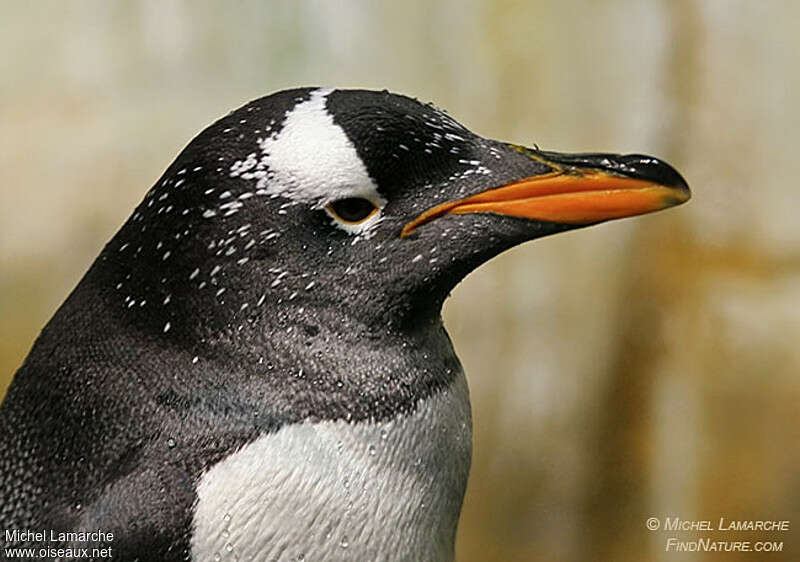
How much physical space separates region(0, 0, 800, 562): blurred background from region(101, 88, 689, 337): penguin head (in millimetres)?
901

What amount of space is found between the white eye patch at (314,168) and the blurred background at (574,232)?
0.94 meters

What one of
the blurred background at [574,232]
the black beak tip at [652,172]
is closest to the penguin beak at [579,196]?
the black beak tip at [652,172]

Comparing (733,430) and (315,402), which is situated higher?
(315,402)

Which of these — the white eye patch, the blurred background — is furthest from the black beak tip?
the blurred background

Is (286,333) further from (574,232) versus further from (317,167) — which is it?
(574,232)

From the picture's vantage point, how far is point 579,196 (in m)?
0.90

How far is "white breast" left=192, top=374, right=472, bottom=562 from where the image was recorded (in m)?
0.87

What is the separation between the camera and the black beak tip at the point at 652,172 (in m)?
0.92

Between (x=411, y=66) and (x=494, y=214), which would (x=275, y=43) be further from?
(x=494, y=214)

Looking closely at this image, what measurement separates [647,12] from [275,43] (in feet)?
2.05

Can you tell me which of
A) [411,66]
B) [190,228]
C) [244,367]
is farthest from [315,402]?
[411,66]

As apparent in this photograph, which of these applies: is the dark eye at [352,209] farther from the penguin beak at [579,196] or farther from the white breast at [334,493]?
the white breast at [334,493]

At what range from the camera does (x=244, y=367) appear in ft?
3.01

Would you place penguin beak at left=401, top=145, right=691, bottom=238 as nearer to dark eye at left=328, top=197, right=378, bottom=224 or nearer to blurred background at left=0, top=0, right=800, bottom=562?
dark eye at left=328, top=197, right=378, bottom=224
